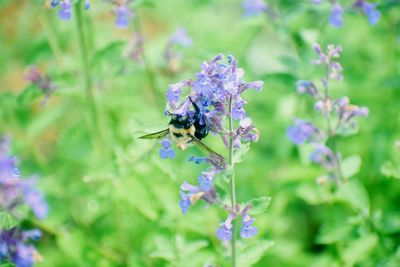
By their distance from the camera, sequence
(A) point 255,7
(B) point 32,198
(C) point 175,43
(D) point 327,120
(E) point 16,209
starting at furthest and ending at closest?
(C) point 175,43 → (A) point 255,7 → (D) point 327,120 → (B) point 32,198 → (E) point 16,209

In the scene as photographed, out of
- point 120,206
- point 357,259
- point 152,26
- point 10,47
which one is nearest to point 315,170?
point 357,259

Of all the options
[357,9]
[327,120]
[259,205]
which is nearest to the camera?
[259,205]

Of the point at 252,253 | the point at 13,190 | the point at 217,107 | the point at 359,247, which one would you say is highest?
the point at 217,107

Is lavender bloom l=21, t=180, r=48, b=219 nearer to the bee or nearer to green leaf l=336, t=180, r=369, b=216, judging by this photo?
the bee

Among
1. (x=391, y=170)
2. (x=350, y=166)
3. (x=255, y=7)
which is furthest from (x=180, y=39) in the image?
(x=391, y=170)

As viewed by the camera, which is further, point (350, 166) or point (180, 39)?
point (180, 39)

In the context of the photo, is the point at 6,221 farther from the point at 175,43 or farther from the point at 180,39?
the point at 175,43

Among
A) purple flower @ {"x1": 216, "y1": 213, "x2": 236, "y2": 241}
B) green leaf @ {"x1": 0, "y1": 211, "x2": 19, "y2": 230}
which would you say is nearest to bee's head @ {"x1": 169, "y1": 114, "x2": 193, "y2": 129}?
purple flower @ {"x1": 216, "y1": 213, "x2": 236, "y2": 241}

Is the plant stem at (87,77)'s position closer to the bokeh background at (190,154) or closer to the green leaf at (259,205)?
the bokeh background at (190,154)
